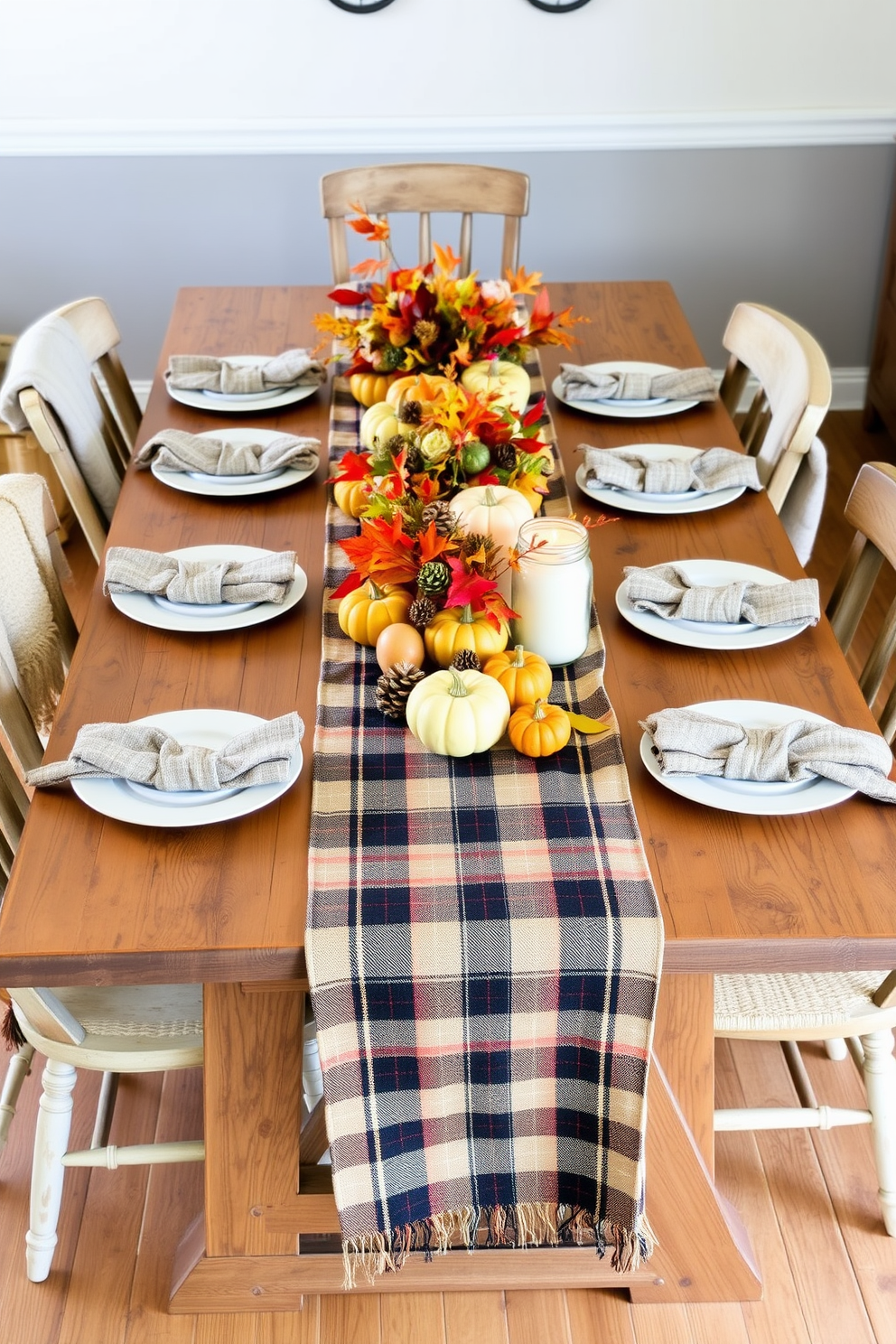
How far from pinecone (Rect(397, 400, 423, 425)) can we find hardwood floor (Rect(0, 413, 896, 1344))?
108 centimetres

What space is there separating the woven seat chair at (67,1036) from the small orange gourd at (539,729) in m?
0.55

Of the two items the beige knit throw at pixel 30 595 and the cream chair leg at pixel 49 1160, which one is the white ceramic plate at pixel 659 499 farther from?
the cream chair leg at pixel 49 1160

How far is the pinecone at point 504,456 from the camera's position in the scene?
A: 1646 millimetres

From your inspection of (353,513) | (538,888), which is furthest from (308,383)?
(538,888)

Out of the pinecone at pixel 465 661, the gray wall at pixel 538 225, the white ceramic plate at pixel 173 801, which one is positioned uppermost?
the pinecone at pixel 465 661

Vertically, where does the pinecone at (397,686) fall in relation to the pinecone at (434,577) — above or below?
below

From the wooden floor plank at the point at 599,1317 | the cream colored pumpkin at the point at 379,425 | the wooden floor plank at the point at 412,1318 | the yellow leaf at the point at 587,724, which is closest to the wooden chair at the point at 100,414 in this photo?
the cream colored pumpkin at the point at 379,425

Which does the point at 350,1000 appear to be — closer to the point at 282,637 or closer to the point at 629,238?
the point at 282,637

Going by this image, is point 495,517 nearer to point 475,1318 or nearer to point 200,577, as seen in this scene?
point 200,577

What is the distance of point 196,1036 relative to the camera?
146 cm

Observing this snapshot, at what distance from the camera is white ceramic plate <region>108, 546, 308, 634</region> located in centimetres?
153

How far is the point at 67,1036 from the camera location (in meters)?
1.44

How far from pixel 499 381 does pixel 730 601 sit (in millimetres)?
581

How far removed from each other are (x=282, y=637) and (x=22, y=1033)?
0.59m
